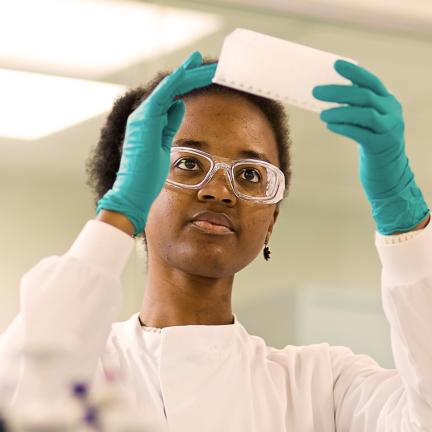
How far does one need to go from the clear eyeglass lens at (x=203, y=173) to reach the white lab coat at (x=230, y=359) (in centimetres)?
31

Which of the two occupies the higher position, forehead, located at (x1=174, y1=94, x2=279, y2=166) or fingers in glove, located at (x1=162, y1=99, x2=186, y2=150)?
forehead, located at (x1=174, y1=94, x2=279, y2=166)

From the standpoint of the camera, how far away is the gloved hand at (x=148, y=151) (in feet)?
5.45

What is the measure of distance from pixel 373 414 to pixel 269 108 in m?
0.77

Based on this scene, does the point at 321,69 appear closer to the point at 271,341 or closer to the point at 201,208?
the point at 201,208

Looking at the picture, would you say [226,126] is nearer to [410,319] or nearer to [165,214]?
[165,214]

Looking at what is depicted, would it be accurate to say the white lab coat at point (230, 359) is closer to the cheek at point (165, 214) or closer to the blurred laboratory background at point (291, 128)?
the cheek at point (165, 214)

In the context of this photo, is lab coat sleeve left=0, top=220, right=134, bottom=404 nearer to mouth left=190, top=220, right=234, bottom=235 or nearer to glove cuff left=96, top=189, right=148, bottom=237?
glove cuff left=96, top=189, right=148, bottom=237

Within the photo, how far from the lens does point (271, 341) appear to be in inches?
138

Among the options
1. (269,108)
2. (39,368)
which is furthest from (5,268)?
(39,368)

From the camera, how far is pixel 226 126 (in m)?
2.02

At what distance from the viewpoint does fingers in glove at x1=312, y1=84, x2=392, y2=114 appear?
160cm

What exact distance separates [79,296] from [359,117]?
564 mm

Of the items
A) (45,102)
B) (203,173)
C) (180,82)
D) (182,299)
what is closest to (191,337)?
(182,299)

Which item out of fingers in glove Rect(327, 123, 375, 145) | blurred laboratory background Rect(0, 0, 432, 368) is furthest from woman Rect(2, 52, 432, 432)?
blurred laboratory background Rect(0, 0, 432, 368)
